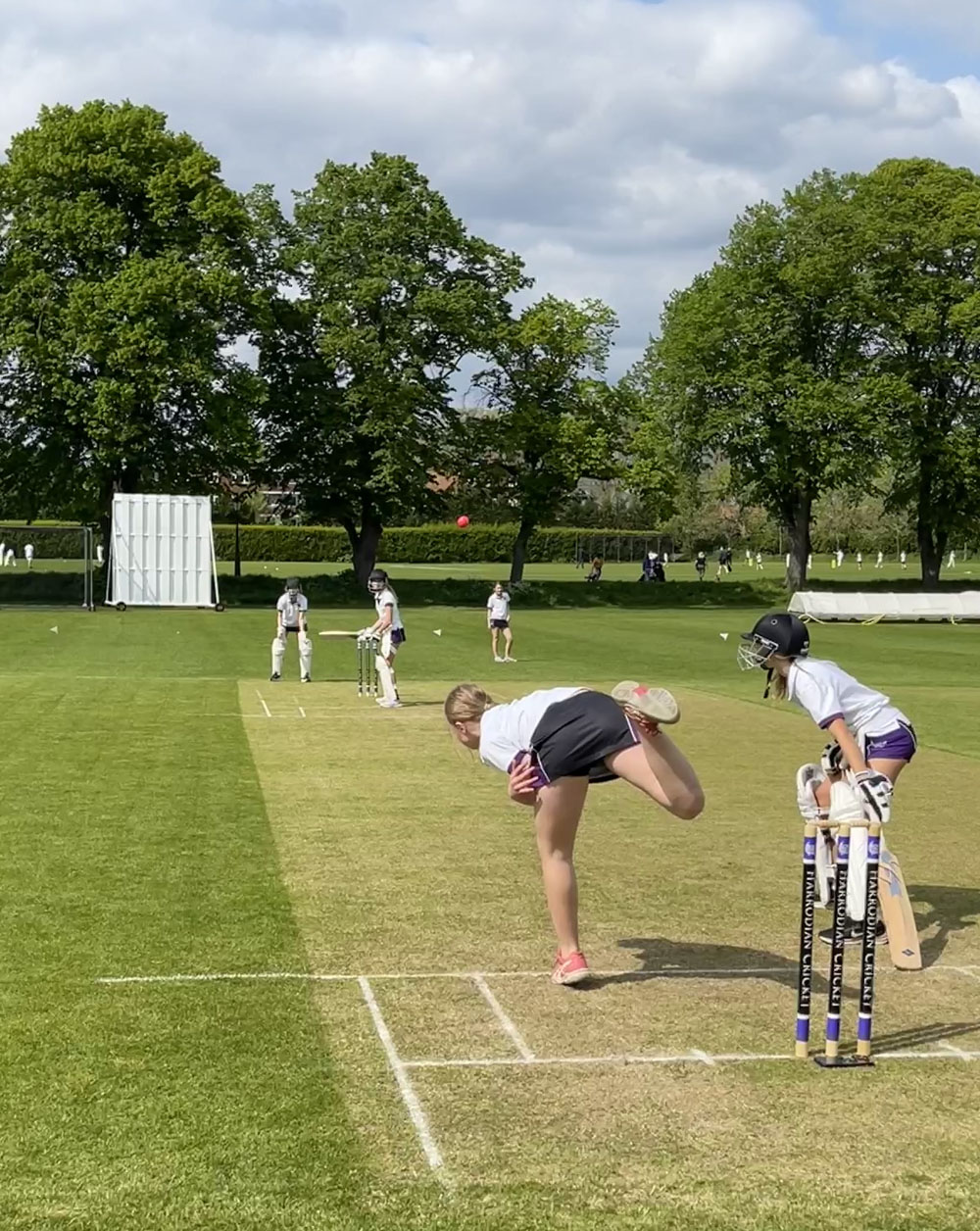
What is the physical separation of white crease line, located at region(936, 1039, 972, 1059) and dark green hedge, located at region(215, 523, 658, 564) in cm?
9026

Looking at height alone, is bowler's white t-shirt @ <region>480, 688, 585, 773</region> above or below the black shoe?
above

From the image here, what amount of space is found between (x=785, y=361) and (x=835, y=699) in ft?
198

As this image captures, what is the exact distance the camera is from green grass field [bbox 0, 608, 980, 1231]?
5309 mm

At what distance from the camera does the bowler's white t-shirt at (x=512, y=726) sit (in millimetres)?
7566

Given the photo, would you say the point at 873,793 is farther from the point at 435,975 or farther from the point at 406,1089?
the point at 406,1089

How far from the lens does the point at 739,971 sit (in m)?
8.26

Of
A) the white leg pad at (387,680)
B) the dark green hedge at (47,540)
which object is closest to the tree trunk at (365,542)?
the dark green hedge at (47,540)

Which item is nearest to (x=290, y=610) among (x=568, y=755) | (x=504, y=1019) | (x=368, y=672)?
(x=368, y=672)

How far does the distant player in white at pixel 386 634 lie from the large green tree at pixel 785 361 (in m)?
43.3

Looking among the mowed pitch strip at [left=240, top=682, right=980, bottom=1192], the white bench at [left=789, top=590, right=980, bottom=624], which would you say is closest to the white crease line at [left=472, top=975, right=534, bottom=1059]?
the mowed pitch strip at [left=240, top=682, right=980, bottom=1192]

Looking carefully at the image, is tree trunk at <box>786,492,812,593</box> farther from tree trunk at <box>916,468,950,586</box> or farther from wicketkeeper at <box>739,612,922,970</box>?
wicketkeeper at <box>739,612,922,970</box>

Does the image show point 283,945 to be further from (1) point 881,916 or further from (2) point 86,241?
(2) point 86,241

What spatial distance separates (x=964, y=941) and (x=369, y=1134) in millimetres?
4724

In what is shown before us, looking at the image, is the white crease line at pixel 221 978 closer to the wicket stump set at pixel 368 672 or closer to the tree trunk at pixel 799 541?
the wicket stump set at pixel 368 672
